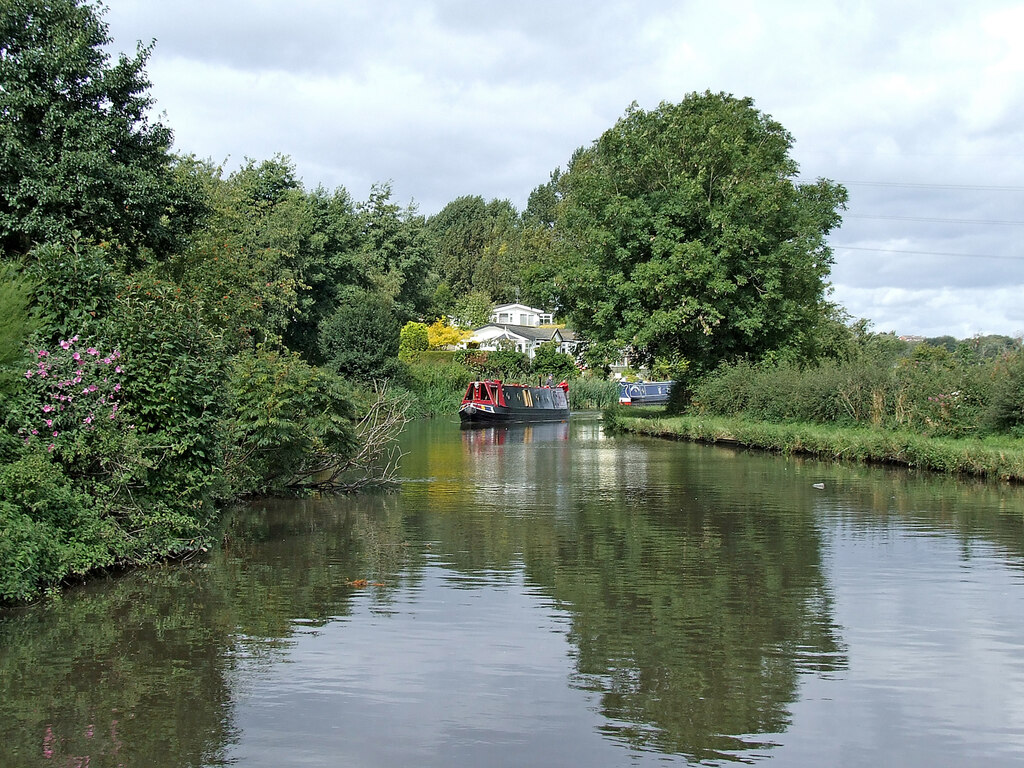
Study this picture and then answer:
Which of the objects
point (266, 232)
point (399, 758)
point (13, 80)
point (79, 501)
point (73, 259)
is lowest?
point (399, 758)

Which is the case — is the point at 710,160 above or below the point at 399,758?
above

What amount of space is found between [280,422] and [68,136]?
5.89 m

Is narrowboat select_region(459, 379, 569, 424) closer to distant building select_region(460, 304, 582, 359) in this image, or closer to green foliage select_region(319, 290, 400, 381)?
green foliage select_region(319, 290, 400, 381)

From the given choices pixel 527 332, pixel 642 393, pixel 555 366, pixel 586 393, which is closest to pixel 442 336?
pixel 527 332

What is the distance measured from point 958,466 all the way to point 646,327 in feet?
58.1

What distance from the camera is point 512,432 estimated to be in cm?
4669

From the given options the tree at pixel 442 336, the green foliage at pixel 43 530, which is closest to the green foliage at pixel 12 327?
the green foliage at pixel 43 530

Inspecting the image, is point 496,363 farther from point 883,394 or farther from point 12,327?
point 12,327

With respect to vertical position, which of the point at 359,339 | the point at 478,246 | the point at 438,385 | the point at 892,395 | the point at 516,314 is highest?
the point at 478,246

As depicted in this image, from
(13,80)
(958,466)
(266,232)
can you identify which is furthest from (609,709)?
(266,232)

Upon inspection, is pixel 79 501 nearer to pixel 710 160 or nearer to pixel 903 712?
pixel 903 712

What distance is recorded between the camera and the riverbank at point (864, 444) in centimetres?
2198

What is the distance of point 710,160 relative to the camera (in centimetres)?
3956

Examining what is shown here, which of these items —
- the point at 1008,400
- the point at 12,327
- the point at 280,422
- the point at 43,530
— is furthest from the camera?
the point at 1008,400
